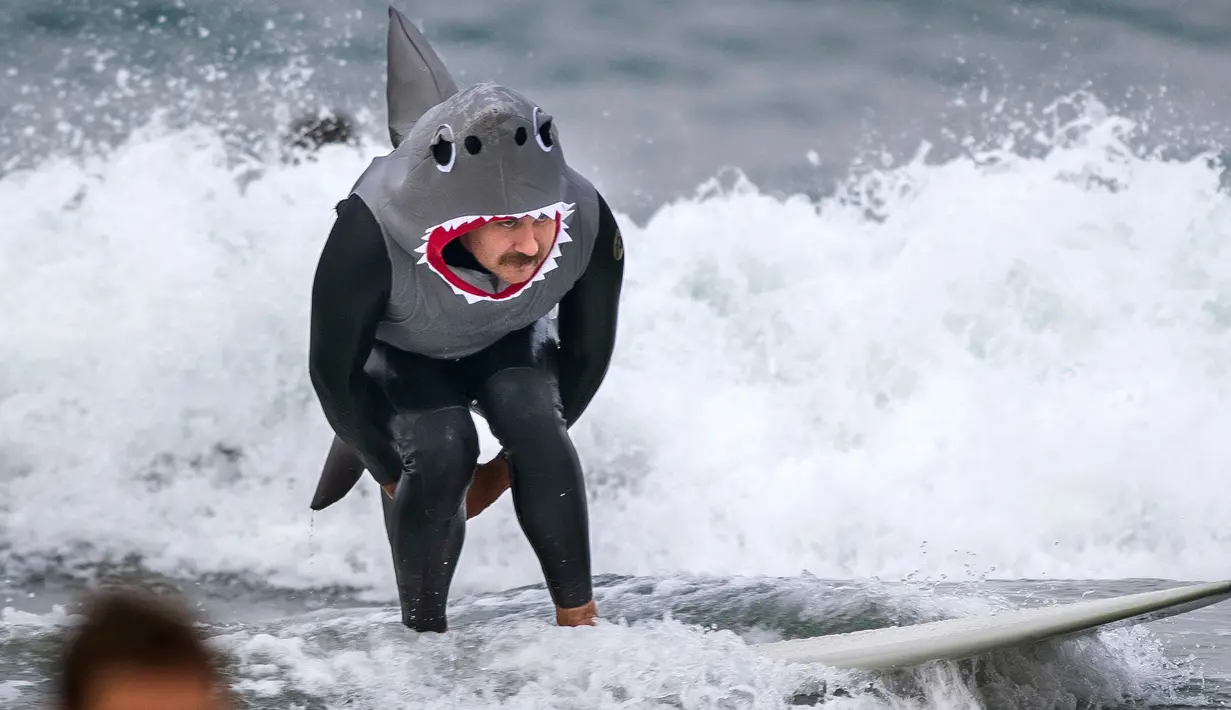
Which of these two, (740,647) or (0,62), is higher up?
(0,62)

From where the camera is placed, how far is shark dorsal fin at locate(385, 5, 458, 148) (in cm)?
321

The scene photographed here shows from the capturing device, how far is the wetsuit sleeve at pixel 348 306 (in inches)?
108

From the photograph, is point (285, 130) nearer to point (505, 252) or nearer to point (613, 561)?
point (613, 561)

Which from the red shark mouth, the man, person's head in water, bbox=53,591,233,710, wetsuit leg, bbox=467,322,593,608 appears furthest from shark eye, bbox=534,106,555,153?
Answer: person's head in water, bbox=53,591,233,710

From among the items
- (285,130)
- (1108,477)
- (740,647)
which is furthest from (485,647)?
(285,130)

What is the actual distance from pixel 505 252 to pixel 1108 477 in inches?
118

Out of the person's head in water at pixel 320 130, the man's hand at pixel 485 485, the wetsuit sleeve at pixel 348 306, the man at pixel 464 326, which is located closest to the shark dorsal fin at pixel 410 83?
the man at pixel 464 326

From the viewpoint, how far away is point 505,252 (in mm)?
2754

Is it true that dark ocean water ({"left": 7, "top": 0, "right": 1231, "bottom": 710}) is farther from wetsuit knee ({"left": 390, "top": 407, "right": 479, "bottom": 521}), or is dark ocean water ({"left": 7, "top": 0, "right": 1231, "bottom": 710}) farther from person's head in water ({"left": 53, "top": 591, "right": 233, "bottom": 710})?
person's head in water ({"left": 53, "top": 591, "right": 233, "bottom": 710})

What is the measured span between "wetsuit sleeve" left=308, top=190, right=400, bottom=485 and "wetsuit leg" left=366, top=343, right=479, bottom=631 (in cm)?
7

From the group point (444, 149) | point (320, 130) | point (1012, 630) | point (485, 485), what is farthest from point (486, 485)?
point (320, 130)

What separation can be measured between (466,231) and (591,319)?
0.37 meters

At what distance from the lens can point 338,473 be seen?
132 inches

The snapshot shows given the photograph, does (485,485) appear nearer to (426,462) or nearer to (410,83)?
(426,462)
